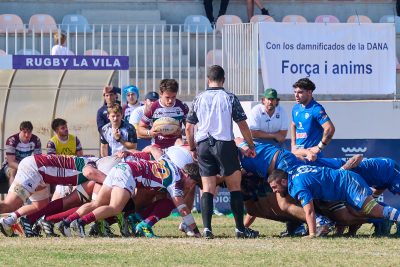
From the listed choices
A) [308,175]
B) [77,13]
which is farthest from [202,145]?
[77,13]

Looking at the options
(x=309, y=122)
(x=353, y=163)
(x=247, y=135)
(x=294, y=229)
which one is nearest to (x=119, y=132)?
(x=309, y=122)

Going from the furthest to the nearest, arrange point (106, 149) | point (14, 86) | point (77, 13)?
point (77, 13) → point (14, 86) → point (106, 149)

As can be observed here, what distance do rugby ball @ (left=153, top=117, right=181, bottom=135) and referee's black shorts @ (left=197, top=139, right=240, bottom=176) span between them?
148 cm

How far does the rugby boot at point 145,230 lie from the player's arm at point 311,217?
1783 mm

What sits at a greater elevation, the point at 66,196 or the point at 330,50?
the point at 330,50

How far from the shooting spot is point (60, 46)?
19.6m

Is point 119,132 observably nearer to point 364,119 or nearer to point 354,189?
point 354,189

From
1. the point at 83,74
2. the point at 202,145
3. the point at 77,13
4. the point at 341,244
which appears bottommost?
the point at 341,244

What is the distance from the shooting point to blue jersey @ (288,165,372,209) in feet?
43.5

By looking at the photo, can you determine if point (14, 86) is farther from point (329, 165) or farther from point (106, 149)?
point (329, 165)

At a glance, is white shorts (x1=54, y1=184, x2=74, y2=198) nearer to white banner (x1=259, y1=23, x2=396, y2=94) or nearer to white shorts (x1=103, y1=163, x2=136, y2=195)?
white shorts (x1=103, y1=163, x2=136, y2=195)

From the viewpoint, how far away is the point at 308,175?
13.3 metres

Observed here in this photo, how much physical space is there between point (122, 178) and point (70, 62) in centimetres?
551

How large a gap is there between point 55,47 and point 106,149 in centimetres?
399
